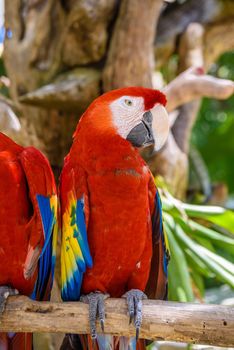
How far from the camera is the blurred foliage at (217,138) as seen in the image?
300cm

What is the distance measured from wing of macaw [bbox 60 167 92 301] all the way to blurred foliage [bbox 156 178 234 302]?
448 mm

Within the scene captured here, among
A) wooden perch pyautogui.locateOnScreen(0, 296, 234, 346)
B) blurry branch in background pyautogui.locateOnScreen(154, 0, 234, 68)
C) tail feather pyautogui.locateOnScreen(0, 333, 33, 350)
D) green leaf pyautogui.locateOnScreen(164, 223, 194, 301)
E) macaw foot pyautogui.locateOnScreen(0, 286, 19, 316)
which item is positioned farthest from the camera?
blurry branch in background pyautogui.locateOnScreen(154, 0, 234, 68)

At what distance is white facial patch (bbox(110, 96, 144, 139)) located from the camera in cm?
114

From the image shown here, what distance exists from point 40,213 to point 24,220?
0.05 m

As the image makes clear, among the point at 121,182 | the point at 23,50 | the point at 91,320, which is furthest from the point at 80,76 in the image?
the point at 91,320

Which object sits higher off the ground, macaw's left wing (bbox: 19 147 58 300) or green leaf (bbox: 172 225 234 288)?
macaw's left wing (bbox: 19 147 58 300)

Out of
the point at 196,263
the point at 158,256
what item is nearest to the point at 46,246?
the point at 158,256

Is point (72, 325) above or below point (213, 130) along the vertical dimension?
above

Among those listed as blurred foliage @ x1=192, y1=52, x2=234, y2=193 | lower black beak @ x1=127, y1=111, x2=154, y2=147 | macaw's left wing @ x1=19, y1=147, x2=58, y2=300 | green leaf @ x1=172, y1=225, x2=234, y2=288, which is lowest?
blurred foliage @ x1=192, y1=52, x2=234, y2=193

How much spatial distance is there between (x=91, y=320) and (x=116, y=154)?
13.6 inches

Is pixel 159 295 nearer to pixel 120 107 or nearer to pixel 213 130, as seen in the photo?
pixel 120 107

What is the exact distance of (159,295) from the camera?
1.29 meters

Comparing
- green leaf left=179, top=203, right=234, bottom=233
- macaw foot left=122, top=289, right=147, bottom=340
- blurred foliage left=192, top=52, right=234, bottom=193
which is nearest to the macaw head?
macaw foot left=122, top=289, right=147, bottom=340

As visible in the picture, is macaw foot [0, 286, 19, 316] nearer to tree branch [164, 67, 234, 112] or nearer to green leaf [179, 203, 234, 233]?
green leaf [179, 203, 234, 233]
